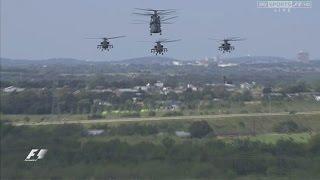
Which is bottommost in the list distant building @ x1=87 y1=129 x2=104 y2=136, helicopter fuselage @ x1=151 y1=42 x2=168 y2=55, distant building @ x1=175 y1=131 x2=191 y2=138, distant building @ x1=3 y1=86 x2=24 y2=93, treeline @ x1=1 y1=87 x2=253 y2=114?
distant building @ x1=175 y1=131 x2=191 y2=138

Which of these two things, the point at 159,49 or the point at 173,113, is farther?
the point at 173,113

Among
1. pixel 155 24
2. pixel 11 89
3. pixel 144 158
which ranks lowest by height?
pixel 144 158

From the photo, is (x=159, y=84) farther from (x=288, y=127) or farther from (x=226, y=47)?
(x=226, y=47)

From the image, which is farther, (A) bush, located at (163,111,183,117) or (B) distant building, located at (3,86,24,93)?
(A) bush, located at (163,111,183,117)

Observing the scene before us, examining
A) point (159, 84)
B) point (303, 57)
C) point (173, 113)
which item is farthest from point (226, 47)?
point (303, 57)

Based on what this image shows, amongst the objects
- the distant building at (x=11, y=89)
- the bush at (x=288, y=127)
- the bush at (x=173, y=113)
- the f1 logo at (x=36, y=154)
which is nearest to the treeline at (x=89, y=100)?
the distant building at (x=11, y=89)

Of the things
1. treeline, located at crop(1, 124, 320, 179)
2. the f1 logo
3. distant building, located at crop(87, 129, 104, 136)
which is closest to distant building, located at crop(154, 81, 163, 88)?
distant building, located at crop(87, 129, 104, 136)

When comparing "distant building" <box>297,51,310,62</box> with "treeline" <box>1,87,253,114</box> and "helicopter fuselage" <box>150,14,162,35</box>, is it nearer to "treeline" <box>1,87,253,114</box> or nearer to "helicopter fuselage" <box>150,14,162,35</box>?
"treeline" <box>1,87,253,114</box>
